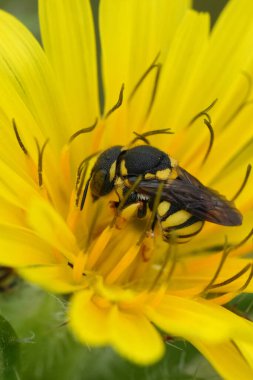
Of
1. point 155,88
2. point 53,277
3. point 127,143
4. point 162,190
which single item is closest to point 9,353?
point 53,277

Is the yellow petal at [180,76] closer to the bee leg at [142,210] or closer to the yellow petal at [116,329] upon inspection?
the bee leg at [142,210]

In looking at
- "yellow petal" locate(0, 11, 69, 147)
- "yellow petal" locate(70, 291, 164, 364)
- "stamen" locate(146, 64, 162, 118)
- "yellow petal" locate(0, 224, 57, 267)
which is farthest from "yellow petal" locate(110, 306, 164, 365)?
"stamen" locate(146, 64, 162, 118)

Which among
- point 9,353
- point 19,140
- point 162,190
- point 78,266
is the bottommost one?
point 9,353

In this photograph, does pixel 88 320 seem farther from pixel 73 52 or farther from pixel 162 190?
pixel 73 52

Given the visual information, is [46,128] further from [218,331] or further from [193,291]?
[218,331]

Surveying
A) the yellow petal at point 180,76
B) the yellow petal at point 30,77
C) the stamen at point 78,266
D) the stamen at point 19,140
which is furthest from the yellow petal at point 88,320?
the yellow petal at point 180,76

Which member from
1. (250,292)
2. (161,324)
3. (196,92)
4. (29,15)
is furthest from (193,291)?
(29,15)
